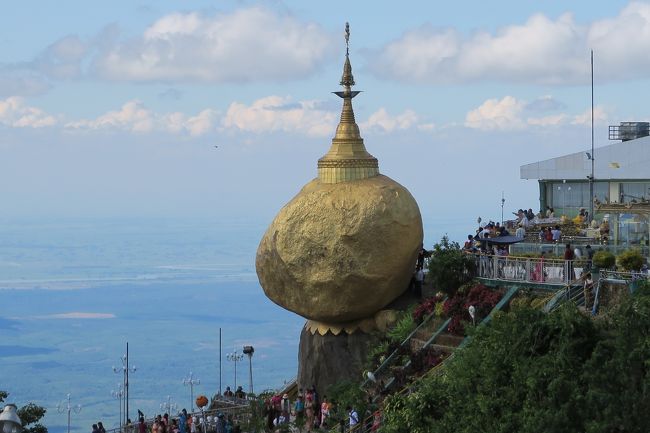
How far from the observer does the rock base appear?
4181 cm

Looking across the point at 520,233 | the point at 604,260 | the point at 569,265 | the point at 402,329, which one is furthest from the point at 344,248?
the point at 604,260

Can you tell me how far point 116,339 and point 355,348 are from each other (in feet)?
260

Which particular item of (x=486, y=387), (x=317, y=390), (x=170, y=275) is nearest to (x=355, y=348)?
(x=317, y=390)

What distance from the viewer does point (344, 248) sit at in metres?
40.4

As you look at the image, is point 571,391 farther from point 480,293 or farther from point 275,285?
point 275,285

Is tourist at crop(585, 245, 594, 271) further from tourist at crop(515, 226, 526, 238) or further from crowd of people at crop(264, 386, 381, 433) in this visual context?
crowd of people at crop(264, 386, 381, 433)

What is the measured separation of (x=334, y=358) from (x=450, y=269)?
13.7 ft

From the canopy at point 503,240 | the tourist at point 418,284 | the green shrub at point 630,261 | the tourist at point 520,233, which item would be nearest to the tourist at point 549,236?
the tourist at point 520,233

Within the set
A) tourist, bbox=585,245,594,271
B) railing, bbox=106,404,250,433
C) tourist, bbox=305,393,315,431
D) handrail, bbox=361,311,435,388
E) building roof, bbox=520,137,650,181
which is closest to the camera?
tourist, bbox=585,245,594,271

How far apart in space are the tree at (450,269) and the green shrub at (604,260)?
4.33 meters

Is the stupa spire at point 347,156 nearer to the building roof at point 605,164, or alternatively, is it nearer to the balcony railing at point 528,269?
the balcony railing at point 528,269

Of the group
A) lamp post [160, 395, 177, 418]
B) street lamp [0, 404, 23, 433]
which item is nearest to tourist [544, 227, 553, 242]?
lamp post [160, 395, 177, 418]

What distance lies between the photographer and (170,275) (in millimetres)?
160250

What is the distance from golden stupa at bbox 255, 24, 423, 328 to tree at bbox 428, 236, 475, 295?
0.92 metres
